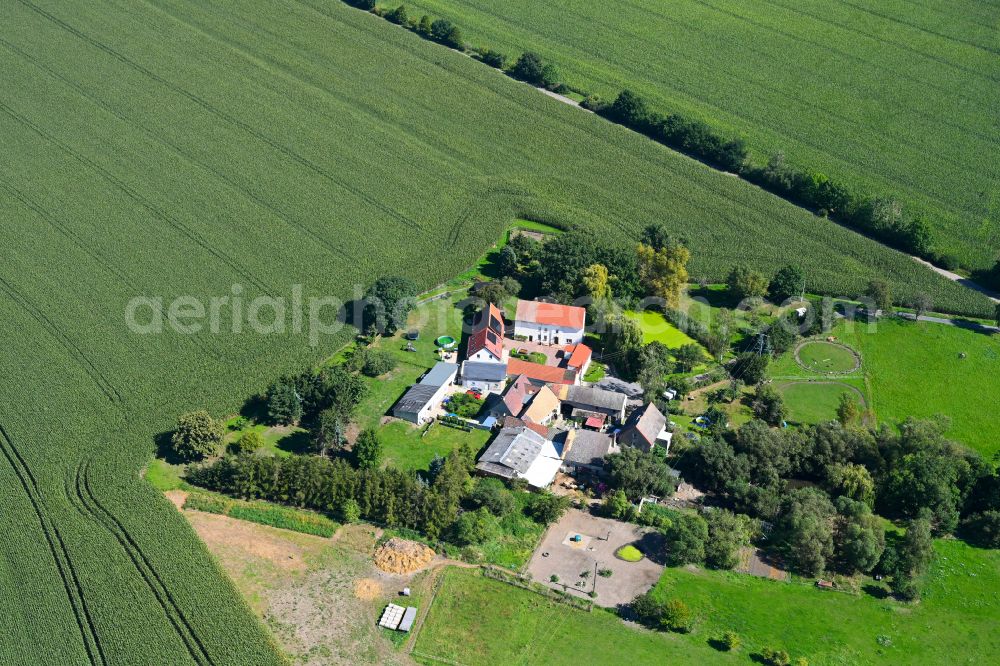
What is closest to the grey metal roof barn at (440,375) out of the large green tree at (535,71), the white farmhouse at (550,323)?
the white farmhouse at (550,323)

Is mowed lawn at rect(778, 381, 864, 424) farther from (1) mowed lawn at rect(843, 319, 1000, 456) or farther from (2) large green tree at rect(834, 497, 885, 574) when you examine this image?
(2) large green tree at rect(834, 497, 885, 574)

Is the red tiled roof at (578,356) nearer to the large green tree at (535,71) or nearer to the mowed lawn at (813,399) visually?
the mowed lawn at (813,399)

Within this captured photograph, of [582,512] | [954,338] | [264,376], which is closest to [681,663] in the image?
[582,512]

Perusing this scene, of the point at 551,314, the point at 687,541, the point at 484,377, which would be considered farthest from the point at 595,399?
the point at 687,541

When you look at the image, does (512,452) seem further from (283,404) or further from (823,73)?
(823,73)

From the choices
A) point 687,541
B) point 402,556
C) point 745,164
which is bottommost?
point 402,556

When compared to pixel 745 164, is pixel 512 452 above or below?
below

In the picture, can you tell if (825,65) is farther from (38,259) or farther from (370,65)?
(38,259)
